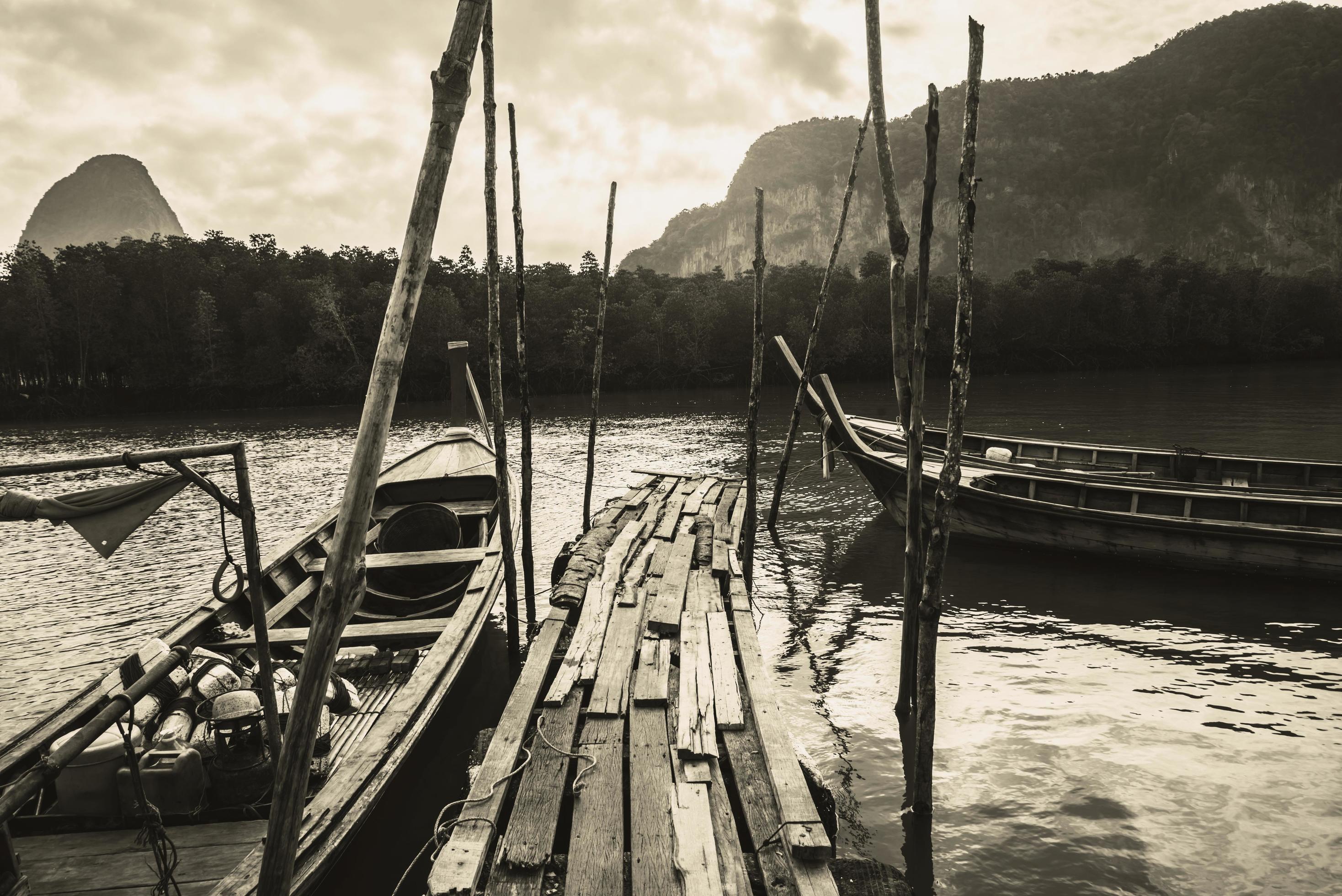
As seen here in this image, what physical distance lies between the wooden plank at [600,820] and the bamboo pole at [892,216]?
370 centimetres

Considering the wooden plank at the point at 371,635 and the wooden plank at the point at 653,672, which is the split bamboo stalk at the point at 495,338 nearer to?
the wooden plank at the point at 371,635

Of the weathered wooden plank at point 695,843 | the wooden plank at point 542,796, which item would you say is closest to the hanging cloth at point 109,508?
the wooden plank at point 542,796

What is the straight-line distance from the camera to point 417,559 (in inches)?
350

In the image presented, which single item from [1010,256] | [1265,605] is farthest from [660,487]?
[1010,256]

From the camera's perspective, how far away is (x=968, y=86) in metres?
4.97

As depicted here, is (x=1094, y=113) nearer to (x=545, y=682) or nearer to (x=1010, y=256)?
(x=1010, y=256)

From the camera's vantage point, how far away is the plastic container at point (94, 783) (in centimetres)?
430

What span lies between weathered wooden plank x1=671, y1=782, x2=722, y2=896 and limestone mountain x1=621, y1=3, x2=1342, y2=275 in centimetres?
12619

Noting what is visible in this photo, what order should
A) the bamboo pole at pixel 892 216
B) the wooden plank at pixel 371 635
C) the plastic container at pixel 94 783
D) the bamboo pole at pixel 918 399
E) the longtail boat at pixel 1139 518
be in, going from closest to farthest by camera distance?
the plastic container at pixel 94 783 < the bamboo pole at pixel 918 399 < the bamboo pole at pixel 892 216 < the wooden plank at pixel 371 635 < the longtail boat at pixel 1139 518

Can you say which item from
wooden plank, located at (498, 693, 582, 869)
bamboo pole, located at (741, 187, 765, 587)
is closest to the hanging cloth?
wooden plank, located at (498, 693, 582, 869)

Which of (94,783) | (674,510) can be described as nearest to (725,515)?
(674,510)

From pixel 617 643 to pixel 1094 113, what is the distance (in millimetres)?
181156

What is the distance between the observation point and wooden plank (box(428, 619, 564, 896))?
330 centimetres

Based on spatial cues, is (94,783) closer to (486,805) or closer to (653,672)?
(486,805)
